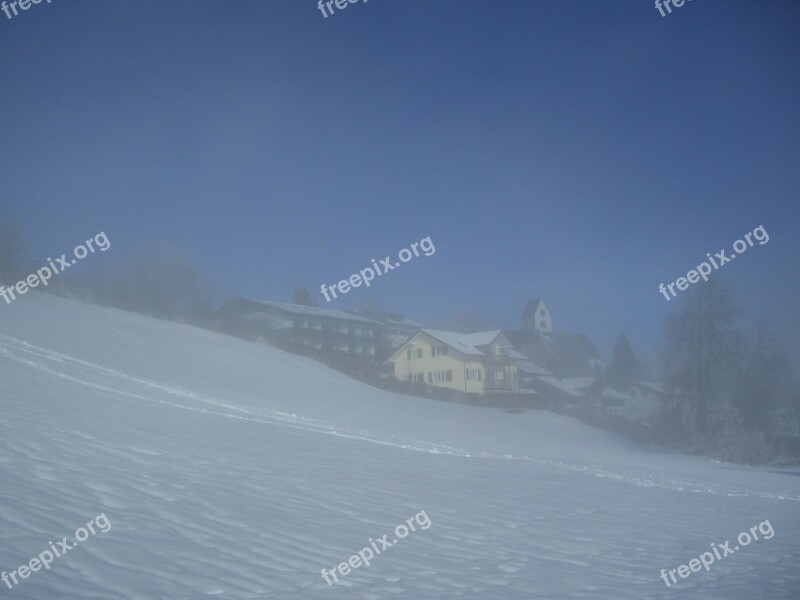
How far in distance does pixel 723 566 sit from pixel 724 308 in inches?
1352

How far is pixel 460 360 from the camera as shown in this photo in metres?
49.2

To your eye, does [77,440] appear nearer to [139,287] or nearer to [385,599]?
[385,599]

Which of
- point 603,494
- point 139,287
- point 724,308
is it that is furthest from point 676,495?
point 139,287

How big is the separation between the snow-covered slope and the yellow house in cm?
2959

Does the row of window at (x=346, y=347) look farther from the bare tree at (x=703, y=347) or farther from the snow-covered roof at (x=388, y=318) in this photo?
the bare tree at (x=703, y=347)

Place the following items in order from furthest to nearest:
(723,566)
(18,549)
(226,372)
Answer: (226,372), (723,566), (18,549)

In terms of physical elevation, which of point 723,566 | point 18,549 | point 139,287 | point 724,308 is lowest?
point 723,566

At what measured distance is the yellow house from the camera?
161 ft

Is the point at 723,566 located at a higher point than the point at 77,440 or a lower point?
lower

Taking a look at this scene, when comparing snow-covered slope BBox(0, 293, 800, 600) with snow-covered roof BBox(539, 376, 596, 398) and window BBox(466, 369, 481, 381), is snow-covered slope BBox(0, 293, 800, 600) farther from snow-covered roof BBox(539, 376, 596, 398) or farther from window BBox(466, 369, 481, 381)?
snow-covered roof BBox(539, 376, 596, 398)

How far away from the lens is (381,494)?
379 inches

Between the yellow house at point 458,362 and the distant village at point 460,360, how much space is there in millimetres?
77

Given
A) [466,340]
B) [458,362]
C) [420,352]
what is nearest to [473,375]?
[458,362]

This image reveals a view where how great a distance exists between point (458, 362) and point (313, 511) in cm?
4186
